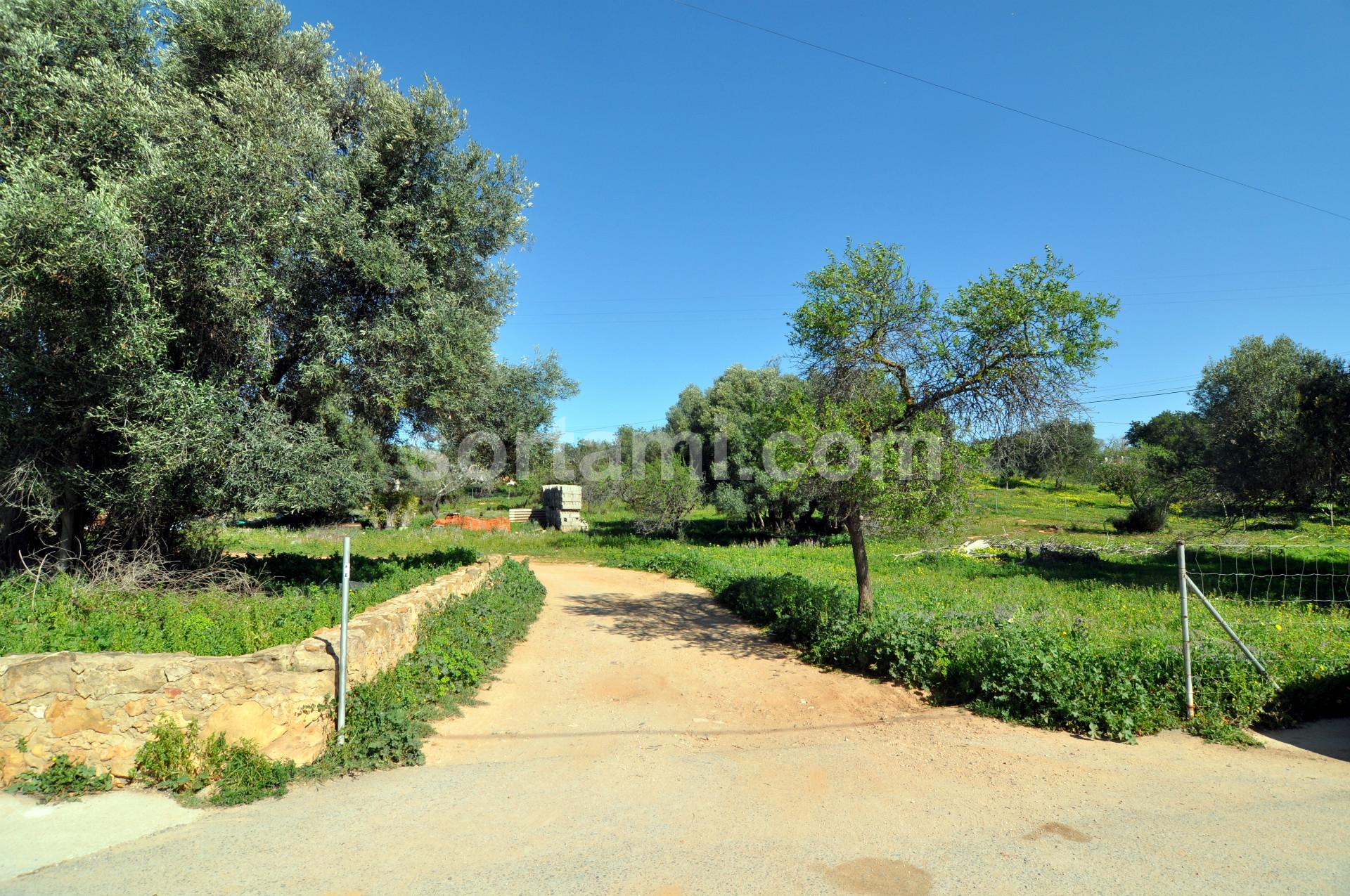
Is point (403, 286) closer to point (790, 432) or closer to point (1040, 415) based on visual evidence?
point (790, 432)

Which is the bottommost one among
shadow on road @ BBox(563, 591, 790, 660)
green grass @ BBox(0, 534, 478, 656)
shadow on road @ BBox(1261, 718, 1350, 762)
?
shadow on road @ BBox(563, 591, 790, 660)

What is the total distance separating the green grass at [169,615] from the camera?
5797 mm

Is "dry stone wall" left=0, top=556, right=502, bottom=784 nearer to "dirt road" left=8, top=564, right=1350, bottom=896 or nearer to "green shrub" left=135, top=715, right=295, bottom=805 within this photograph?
"green shrub" left=135, top=715, right=295, bottom=805

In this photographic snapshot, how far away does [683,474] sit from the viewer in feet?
87.7


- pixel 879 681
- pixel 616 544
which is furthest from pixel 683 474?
pixel 879 681

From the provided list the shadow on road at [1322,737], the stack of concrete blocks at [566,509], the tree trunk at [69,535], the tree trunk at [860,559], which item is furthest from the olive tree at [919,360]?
the stack of concrete blocks at [566,509]

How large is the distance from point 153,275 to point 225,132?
2285mm

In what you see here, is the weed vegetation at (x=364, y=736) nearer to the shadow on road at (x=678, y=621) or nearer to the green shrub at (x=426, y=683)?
the green shrub at (x=426, y=683)

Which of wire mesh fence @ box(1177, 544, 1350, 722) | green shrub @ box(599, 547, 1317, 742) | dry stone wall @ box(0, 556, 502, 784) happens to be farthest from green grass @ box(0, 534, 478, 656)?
wire mesh fence @ box(1177, 544, 1350, 722)

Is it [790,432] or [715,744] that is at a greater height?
[790,432]

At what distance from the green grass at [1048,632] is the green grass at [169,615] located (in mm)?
6266

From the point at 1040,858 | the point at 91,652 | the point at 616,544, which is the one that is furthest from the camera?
the point at 616,544

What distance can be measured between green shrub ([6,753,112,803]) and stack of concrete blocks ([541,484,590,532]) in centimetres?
2563

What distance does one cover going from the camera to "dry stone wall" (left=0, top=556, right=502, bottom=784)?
4.86 metres
